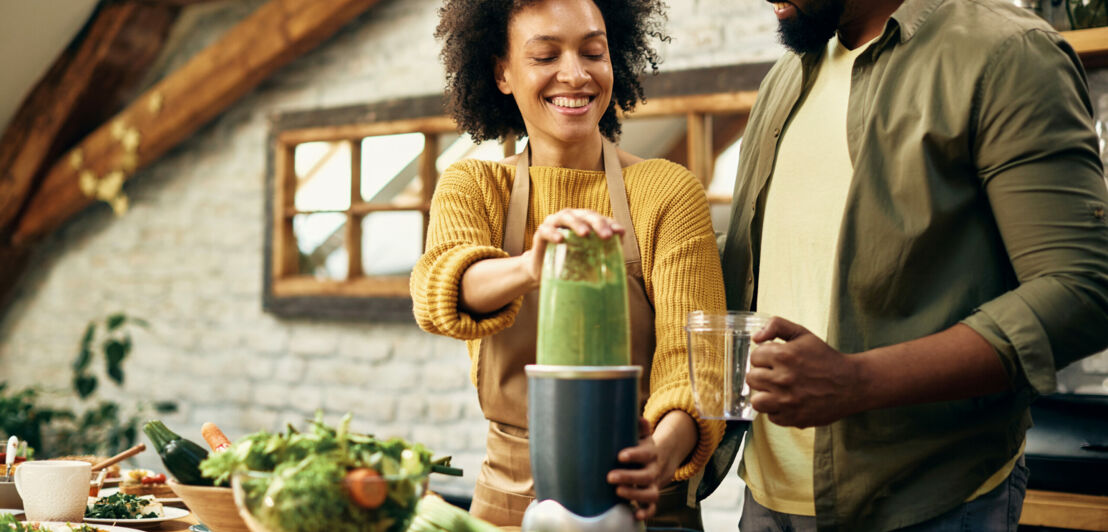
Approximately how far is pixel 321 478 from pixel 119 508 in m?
0.94

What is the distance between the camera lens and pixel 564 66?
5.35 ft

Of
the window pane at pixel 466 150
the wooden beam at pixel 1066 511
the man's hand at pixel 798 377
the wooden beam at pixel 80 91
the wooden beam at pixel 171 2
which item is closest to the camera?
the man's hand at pixel 798 377

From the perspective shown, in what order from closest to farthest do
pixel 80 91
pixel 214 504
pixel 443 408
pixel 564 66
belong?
1. pixel 214 504
2. pixel 564 66
3. pixel 443 408
4. pixel 80 91

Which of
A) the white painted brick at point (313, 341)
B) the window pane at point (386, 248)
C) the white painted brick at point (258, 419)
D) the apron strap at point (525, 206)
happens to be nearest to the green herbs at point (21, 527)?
the apron strap at point (525, 206)

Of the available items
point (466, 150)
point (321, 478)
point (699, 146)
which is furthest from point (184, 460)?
point (466, 150)

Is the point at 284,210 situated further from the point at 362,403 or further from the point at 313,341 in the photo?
the point at 362,403

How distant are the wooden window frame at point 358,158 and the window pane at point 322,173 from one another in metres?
1.09

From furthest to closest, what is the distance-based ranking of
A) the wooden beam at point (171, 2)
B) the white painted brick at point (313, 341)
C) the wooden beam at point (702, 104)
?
the wooden beam at point (171, 2), the white painted brick at point (313, 341), the wooden beam at point (702, 104)

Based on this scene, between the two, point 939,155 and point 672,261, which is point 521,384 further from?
point 939,155

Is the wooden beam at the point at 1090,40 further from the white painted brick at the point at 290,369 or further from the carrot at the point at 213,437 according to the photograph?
the white painted brick at the point at 290,369

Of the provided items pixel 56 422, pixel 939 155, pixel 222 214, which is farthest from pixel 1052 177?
pixel 56 422

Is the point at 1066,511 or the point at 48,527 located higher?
the point at 48,527

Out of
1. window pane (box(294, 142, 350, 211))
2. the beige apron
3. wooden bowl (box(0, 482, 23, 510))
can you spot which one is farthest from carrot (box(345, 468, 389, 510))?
window pane (box(294, 142, 350, 211))

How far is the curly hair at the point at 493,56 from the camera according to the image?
1.81 m
